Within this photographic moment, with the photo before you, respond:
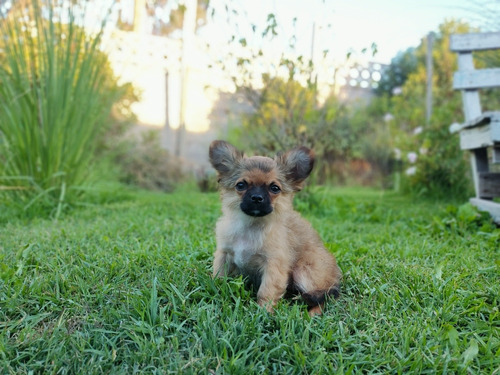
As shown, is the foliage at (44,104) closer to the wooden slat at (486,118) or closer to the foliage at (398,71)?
the wooden slat at (486,118)

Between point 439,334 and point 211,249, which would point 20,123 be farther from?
point 439,334

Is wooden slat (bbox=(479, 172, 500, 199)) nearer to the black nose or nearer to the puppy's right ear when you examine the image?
the puppy's right ear

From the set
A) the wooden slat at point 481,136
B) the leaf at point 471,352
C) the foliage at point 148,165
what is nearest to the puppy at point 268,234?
the leaf at point 471,352

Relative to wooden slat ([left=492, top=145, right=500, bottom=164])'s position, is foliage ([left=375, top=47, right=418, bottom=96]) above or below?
above

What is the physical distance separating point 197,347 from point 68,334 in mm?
628

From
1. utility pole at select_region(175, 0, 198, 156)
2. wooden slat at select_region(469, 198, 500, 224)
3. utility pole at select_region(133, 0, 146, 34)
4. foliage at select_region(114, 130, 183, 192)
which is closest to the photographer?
wooden slat at select_region(469, 198, 500, 224)

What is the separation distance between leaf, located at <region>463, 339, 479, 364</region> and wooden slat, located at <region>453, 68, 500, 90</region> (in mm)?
4053

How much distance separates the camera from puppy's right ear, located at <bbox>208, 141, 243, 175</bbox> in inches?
104

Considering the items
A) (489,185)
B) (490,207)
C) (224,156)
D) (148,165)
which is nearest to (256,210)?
(224,156)

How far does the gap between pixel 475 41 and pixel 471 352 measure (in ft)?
15.0

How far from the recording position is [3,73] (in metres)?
4.86

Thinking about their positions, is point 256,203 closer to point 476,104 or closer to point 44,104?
point 44,104

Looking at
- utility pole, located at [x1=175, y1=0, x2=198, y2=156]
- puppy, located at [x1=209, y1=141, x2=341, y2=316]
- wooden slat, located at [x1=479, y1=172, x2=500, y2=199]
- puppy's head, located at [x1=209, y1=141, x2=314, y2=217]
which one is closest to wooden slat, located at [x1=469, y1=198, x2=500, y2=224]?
wooden slat, located at [x1=479, y1=172, x2=500, y2=199]

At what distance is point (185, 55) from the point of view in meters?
11.8
